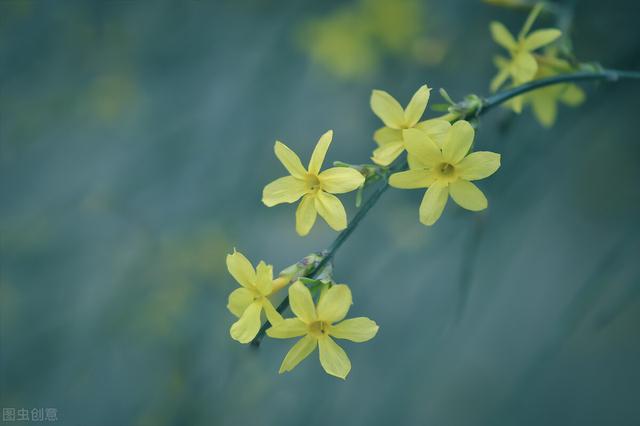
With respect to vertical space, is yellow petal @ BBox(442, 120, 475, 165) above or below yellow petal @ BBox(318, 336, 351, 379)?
above

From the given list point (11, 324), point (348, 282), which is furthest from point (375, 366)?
point (11, 324)

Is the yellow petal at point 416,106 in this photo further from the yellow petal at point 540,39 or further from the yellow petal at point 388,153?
the yellow petal at point 540,39

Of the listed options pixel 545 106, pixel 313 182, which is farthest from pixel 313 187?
pixel 545 106

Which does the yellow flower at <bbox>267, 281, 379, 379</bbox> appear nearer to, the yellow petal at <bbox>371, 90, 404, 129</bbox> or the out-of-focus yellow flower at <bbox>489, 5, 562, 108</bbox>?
the yellow petal at <bbox>371, 90, 404, 129</bbox>

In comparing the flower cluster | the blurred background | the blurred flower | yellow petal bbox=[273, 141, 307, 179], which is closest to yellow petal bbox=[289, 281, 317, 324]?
yellow petal bbox=[273, 141, 307, 179]

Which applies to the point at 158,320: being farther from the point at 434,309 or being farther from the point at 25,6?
the point at 25,6

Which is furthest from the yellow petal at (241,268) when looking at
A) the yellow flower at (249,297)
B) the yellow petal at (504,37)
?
the yellow petal at (504,37)
